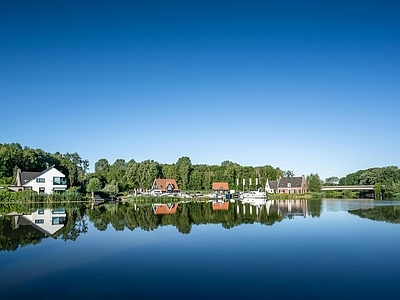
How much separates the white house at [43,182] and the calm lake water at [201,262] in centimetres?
3424

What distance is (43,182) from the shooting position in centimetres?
5519

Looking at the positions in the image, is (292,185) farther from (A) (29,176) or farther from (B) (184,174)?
(A) (29,176)

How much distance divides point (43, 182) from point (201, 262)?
48.8 meters

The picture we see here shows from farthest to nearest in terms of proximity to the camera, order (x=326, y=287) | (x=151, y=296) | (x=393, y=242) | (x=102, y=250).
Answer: (x=393, y=242), (x=102, y=250), (x=326, y=287), (x=151, y=296)

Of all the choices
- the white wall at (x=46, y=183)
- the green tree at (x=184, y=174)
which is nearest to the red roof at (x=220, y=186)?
the green tree at (x=184, y=174)

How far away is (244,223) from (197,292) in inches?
637

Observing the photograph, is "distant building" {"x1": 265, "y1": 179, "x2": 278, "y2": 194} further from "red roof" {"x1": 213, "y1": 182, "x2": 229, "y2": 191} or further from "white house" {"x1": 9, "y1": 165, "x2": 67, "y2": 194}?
"white house" {"x1": 9, "y1": 165, "x2": 67, "y2": 194}

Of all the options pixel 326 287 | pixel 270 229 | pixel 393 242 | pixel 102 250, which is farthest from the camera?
pixel 270 229

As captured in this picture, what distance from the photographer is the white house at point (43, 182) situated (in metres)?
54.4

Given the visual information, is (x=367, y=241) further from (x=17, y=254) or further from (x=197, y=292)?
(x=17, y=254)

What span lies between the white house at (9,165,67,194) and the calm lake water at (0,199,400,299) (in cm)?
3424

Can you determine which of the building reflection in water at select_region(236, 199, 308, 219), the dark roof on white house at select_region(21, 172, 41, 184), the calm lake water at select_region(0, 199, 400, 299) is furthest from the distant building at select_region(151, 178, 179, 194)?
the calm lake water at select_region(0, 199, 400, 299)

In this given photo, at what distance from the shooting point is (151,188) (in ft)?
271

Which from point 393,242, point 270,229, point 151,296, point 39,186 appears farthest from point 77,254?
point 39,186
